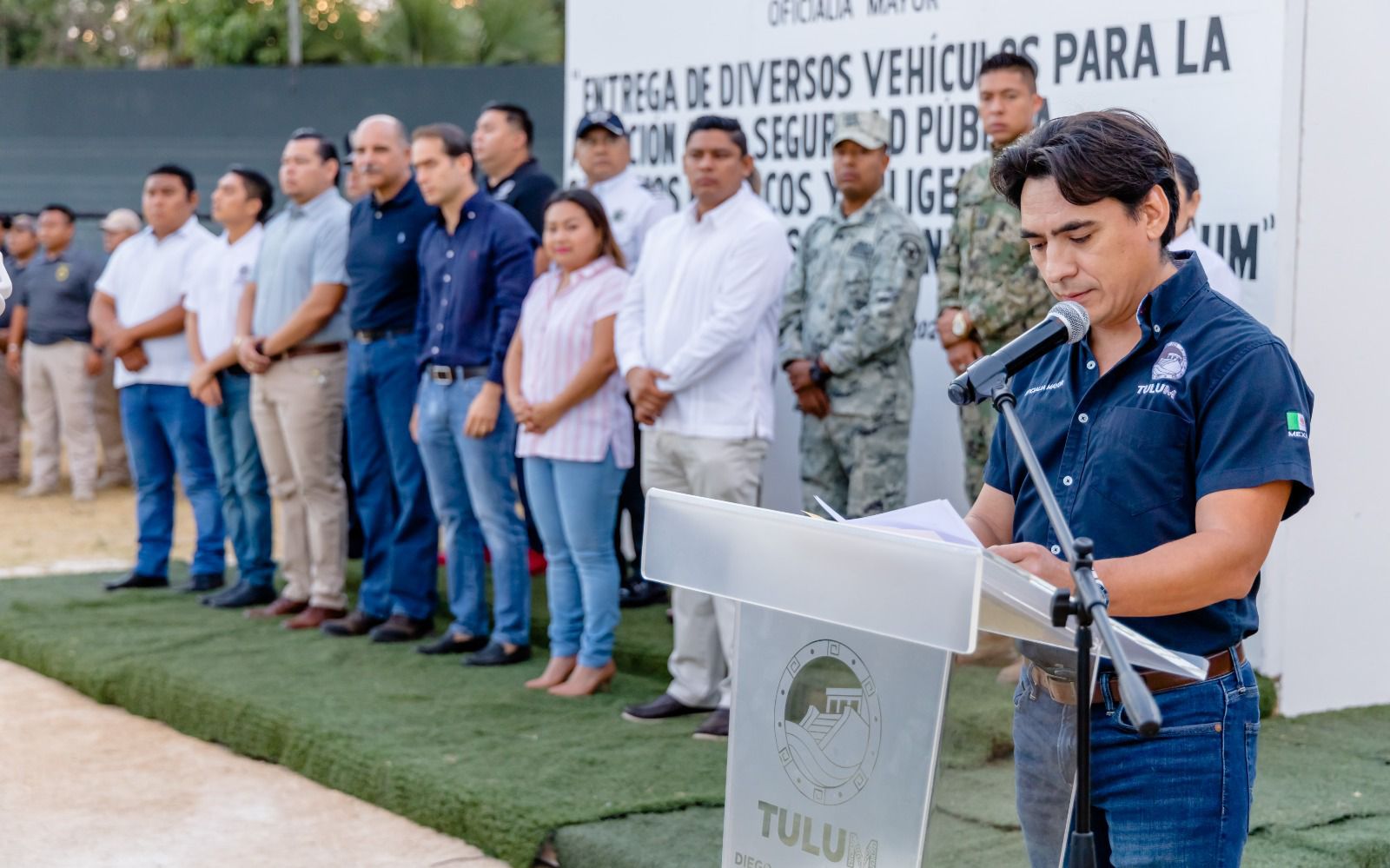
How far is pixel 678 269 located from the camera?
5.44 m

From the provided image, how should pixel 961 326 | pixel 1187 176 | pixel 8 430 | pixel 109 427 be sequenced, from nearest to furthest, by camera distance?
1. pixel 1187 176
2. pixel 961 326
3. pixel 109 427
4. pixel 8 430

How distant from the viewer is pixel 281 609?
7.24 metres

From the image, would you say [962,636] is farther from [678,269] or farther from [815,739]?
[678,269]

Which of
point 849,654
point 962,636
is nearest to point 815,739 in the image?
point 849,654

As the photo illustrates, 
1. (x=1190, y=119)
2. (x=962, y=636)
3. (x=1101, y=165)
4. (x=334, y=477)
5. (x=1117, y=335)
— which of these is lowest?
(x=334, y=477)

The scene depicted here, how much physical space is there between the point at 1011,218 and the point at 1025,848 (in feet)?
11.2

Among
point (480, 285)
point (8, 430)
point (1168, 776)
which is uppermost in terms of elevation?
point (480, 285)

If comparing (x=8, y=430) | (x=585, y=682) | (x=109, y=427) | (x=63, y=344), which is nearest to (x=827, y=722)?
(x=585, y=682)

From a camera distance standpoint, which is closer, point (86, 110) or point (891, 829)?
point (891, 829)

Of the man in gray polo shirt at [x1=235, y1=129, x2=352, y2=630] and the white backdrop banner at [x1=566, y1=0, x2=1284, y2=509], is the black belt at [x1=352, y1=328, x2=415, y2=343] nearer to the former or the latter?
the man in gray polo shirt at [x1=235, y1=129, x2=352, y2=630]

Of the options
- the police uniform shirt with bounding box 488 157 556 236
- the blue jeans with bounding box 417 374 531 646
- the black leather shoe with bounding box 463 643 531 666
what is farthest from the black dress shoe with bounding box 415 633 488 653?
the police uniform shirt with bounding box 488 157 556 236

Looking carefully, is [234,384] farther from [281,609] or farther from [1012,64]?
[1012,64]

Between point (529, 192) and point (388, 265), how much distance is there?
34.2 inches

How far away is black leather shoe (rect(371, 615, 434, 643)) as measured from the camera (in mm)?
6652
